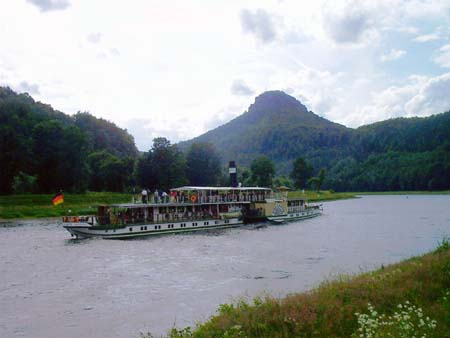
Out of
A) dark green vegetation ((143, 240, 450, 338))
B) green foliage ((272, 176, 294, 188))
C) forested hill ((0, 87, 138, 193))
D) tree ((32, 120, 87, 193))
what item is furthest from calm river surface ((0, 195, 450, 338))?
green foliage ((272, 176, 294, 188))

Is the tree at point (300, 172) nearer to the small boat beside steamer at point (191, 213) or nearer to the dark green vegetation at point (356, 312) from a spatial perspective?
the small boat beside steamer at point (191, 213)

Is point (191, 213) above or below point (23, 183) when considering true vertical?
below

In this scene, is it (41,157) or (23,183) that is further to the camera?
(41,157)

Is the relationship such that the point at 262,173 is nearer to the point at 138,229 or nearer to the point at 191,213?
the point at 191,213

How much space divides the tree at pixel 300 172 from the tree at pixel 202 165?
143 feet

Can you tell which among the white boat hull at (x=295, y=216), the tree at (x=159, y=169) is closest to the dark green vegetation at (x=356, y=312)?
the white boat hull at (x=295, y=216)

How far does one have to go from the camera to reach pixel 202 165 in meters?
123

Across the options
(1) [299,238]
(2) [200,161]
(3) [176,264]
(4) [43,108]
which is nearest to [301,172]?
(2) [200,161]

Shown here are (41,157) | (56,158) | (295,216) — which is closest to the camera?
(295,216)

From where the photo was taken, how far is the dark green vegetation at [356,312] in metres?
12.0

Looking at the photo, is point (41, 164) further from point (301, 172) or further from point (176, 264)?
point (301, 172)

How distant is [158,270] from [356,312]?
2152cm

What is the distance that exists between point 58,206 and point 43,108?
84.2 meters

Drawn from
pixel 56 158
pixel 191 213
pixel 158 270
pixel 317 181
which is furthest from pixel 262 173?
pixel 158 270
